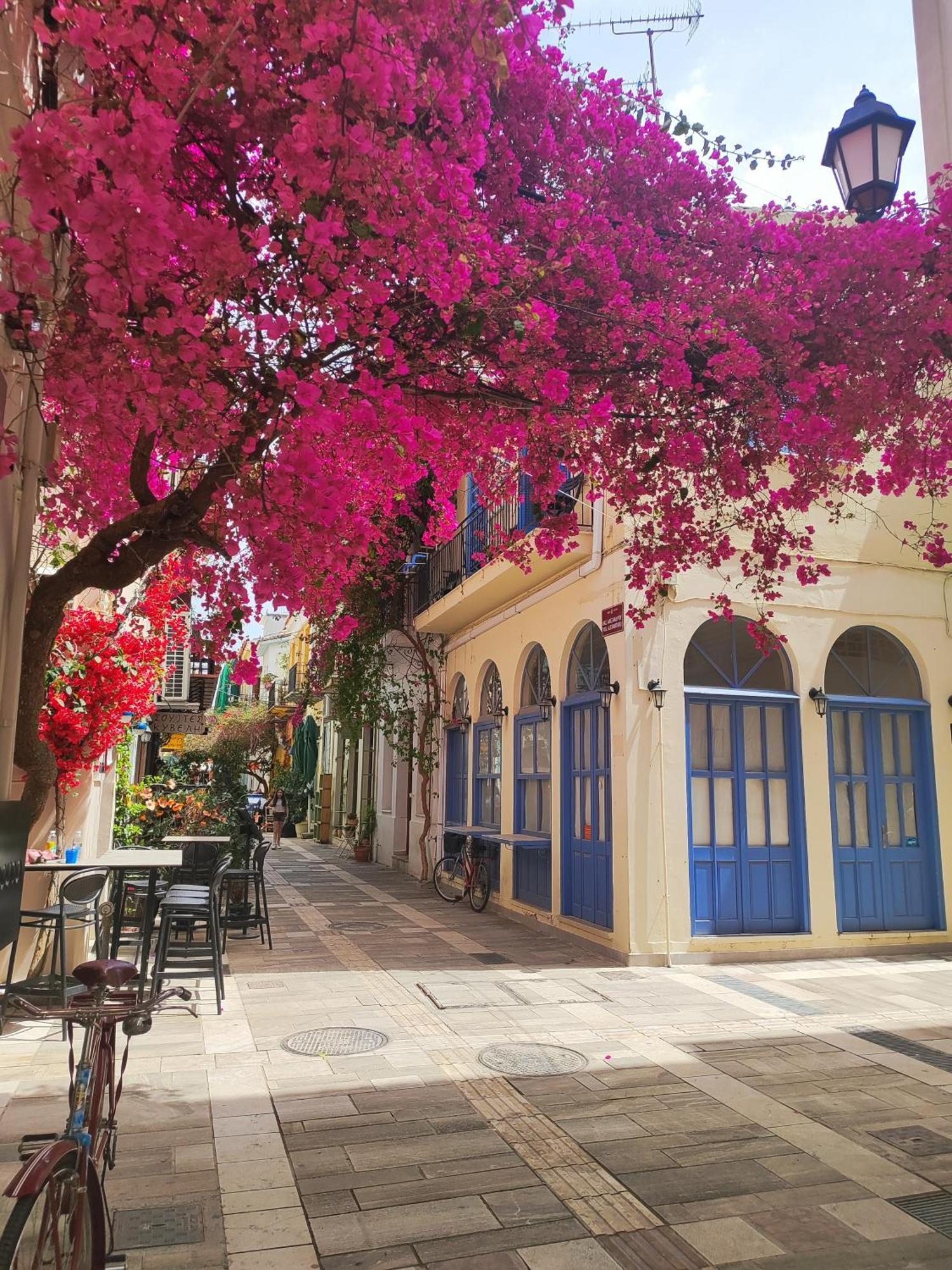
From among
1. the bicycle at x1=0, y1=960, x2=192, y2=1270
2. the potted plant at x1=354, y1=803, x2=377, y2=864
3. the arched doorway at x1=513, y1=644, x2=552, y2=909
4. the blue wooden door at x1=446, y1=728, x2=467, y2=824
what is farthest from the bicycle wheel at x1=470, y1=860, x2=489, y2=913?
the bicycle at x1=0, y1=960, x2=192, y2=1270

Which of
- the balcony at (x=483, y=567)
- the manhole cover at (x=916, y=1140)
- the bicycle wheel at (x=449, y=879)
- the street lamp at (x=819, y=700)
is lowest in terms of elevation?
the manhole cover at (x=916, y=1140)

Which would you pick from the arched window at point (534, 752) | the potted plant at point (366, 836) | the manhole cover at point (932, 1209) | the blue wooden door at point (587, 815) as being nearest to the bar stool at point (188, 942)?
the blue wooden door at point (587, 815)

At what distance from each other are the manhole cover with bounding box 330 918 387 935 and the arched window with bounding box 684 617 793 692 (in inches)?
183

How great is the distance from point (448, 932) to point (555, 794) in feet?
6.56

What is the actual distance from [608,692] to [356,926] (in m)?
4.32

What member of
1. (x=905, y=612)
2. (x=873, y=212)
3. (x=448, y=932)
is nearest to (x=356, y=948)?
(x=448, y=932)

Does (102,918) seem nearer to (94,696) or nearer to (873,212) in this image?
(94,696)

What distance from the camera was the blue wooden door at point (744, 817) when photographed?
9211 mm

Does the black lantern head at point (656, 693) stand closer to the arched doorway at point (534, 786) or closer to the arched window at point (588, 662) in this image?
the arched window at point (588, 662)

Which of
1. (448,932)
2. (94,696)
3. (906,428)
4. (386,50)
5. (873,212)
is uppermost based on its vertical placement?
(873,212)

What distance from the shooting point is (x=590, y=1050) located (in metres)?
5.86

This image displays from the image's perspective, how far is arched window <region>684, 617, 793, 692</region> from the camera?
9.54m

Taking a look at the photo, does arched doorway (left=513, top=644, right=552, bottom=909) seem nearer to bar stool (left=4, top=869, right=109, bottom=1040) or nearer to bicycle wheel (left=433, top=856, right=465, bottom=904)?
bicycle wheel (left=433, top=856, right=465, bottom=904)

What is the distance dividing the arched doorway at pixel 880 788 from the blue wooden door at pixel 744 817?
51 centimetres
